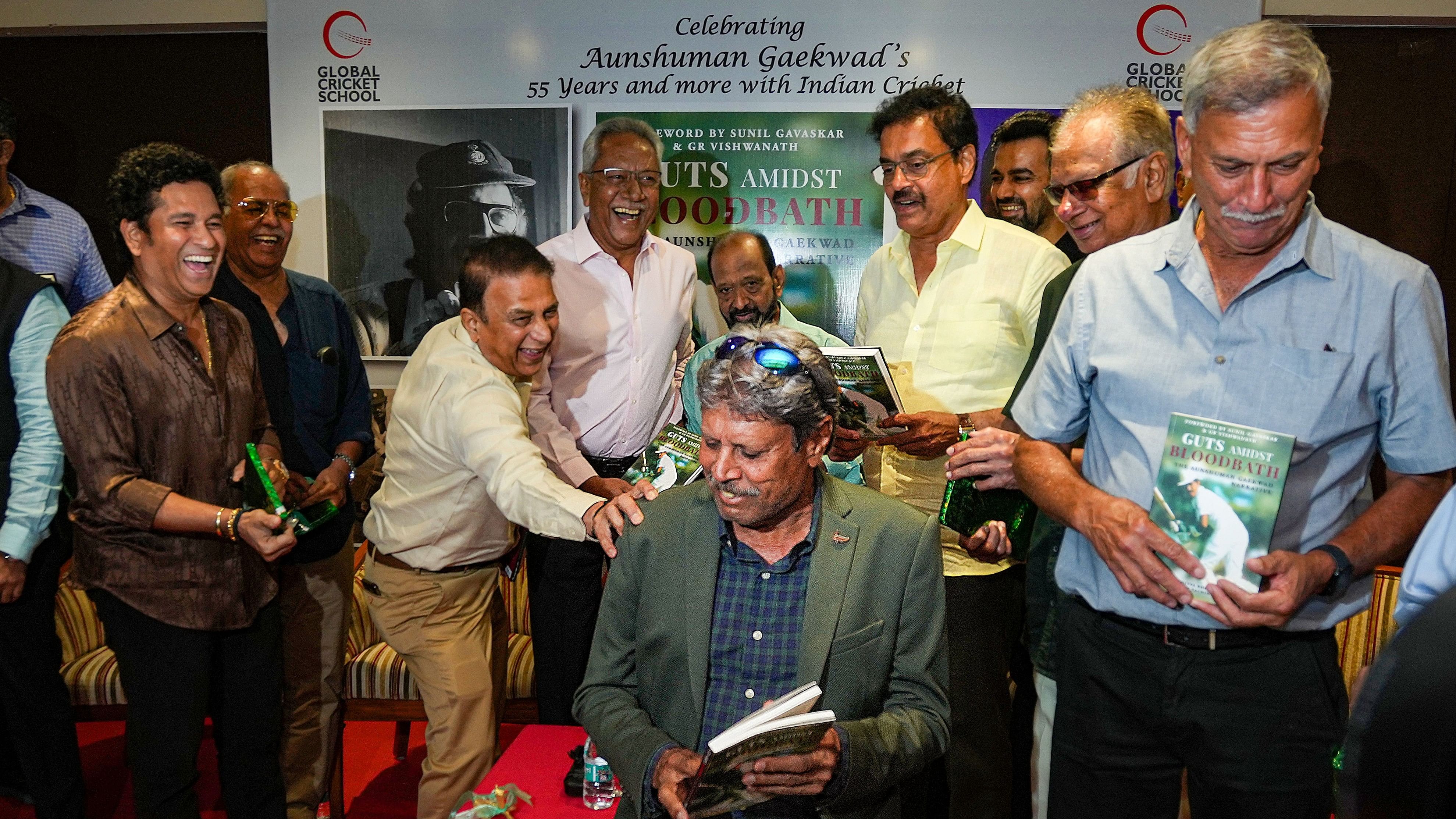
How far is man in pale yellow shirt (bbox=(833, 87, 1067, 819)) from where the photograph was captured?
9.02 feet

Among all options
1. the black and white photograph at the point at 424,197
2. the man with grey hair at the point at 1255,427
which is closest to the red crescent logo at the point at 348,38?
the black and white photograph at the point at 424,197

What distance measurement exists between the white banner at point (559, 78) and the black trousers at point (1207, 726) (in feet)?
9.56

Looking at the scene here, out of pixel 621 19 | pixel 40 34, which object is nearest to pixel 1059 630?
Result: pixel 621 19

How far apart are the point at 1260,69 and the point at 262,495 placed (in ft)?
7.81

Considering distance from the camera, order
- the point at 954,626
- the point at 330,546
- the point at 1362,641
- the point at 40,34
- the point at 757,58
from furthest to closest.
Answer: the point at 40,34 < the point at 757,58 < the point at 1362,641 < the point at 330,546 < the point at 954,626

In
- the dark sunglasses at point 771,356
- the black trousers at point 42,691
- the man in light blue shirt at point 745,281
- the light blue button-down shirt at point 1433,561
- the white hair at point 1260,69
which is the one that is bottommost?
the black trousers at point 42,691

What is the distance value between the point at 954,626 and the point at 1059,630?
0.63 meters

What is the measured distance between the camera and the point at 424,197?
465 centimetres

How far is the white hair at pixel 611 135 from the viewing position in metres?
3.68

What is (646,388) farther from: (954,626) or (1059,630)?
(1059,630)

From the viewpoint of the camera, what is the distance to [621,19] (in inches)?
177

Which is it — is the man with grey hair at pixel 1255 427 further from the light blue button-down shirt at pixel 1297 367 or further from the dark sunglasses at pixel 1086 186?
the dark sunglasses at pixel 1086 186

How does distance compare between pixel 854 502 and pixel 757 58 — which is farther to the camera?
pixel 757 58

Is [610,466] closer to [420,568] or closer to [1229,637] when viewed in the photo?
[420,568]
